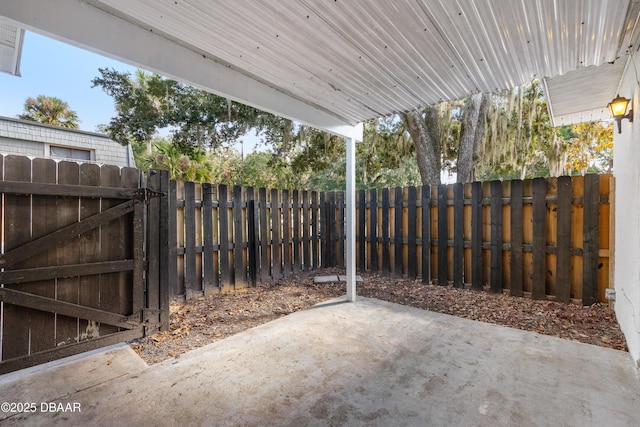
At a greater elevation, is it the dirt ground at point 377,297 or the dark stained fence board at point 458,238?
the dark stained fence board at point 458,238

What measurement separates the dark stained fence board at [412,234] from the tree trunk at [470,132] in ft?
6.73

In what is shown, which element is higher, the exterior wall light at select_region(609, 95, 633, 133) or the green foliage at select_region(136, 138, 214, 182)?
the green foliage at select_region(136, 138, 214, 182)

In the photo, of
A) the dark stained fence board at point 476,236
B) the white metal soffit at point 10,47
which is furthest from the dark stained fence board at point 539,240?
the white metal soffit at point 10,47

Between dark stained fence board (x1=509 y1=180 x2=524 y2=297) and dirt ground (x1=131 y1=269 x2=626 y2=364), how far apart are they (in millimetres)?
185

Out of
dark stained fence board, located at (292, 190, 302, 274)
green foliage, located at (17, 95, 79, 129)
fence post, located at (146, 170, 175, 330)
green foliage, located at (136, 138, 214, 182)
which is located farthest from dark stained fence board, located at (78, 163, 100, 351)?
green foliage, located at (17, 95, 79, 129)

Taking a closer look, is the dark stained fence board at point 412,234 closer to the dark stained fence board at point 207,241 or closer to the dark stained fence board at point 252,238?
the dark stained fence board at point 252,238

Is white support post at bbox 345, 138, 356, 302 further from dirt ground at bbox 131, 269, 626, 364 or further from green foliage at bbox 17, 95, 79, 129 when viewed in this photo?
green foliage at bbox 17, 95, 79, 129

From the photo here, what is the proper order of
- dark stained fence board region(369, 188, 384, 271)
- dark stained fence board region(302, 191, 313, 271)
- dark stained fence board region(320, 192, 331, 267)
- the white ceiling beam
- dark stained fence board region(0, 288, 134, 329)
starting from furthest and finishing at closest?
dark stained fence board region(320, 192, 331, 267), dark stained fence board region(302, 191, 313, 271), dark stained fence board region(369, 188, 384, 271), dark stained fence board region(0, 288, 134, 329), the white ceiling beam

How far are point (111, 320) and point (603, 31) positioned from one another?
4333 mm

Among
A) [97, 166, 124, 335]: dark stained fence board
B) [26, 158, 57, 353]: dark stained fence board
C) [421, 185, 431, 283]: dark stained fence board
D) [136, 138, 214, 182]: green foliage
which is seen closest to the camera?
[26, 158, 57, 353]: dark stained fence board

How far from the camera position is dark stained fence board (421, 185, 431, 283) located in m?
4.61

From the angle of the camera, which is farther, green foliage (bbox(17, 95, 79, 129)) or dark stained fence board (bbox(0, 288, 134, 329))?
green foliage (bbox(17, 95, 79, 129))

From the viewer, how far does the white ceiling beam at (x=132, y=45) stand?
1.57 m

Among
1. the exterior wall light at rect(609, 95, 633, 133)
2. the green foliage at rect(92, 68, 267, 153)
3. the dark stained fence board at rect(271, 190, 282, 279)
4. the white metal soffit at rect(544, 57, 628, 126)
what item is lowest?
the dark stained fence board at rect(271, 190, 282, 279)
